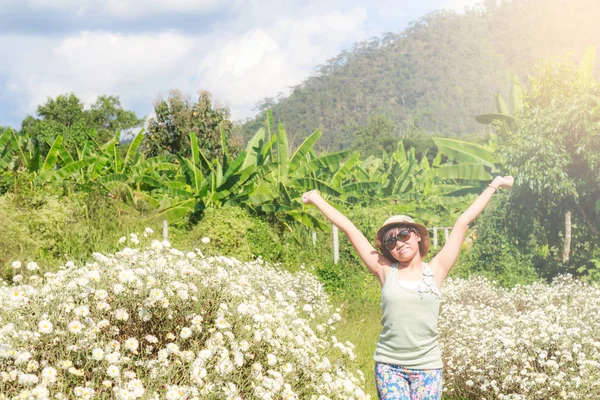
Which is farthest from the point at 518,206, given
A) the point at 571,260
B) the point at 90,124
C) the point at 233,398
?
the point at 90,124

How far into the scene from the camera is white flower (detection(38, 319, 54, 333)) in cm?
400

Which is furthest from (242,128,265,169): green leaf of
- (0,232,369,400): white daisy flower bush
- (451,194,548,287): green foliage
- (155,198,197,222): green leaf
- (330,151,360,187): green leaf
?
(0,232,369,400): white daisy flower bush

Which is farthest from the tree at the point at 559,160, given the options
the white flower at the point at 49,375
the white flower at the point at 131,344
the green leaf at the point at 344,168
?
the white flower at the point at 49,375

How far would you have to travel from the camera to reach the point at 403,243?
13.2 feet

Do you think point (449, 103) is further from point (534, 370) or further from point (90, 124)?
point (534, 370)

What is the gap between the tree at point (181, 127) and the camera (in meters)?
21.6

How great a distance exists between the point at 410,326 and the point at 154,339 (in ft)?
5.38

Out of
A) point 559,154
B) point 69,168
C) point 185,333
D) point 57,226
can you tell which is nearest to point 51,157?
point 69,168

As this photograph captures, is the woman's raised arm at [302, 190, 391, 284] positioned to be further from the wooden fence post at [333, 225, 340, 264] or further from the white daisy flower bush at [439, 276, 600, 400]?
the wooden fence post at [333, 225, 340, 264]

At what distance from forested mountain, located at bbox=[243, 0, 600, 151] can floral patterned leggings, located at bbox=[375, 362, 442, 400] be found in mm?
74610

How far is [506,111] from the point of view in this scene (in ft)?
66.4

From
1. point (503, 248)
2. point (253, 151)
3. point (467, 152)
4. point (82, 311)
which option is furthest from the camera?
point (467, 152)

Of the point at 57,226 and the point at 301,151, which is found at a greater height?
the point at 301,151

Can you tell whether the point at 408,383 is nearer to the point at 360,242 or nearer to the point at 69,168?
the point at 360,242
